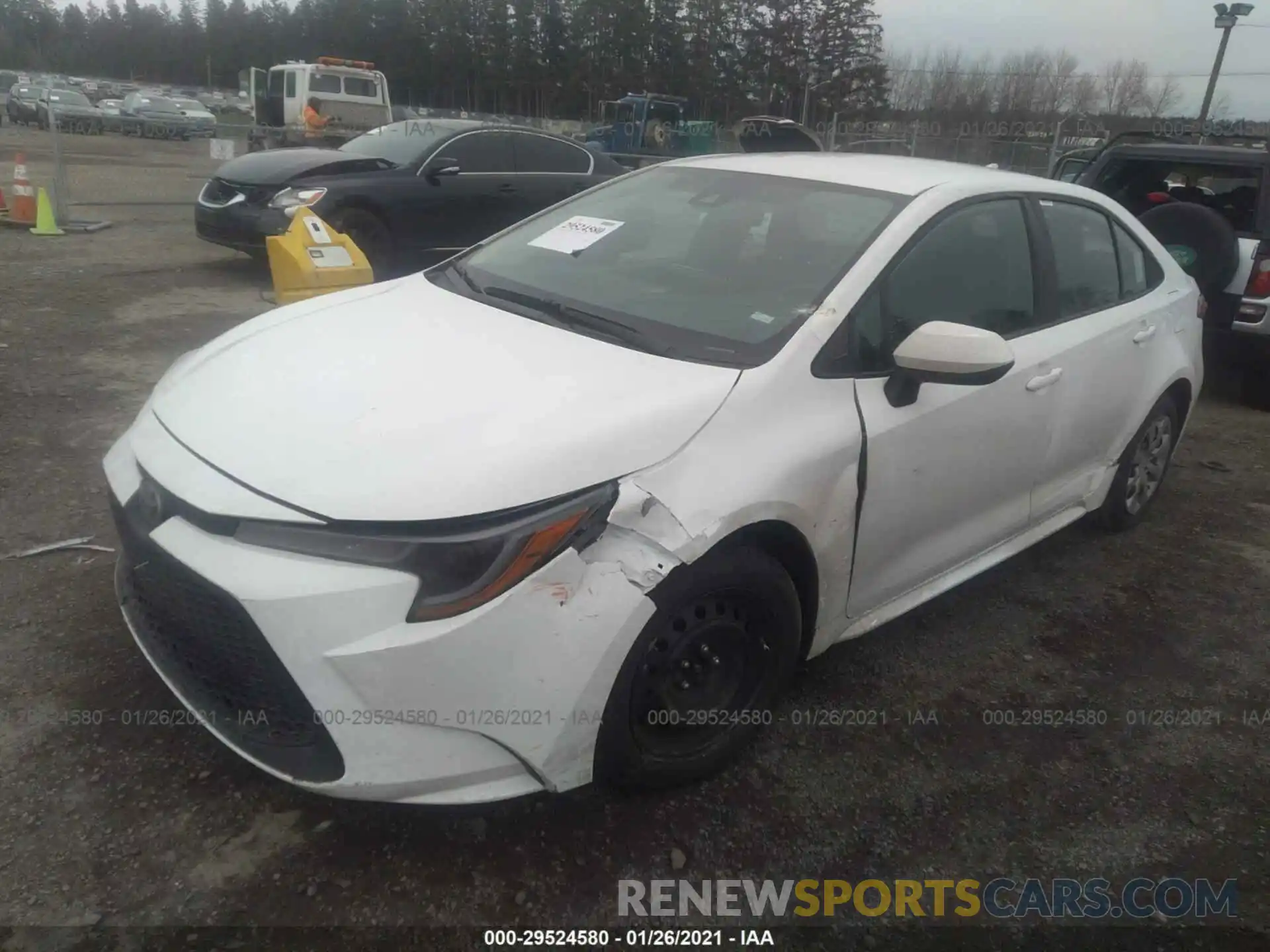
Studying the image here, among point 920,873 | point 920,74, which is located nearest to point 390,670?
point 920,873

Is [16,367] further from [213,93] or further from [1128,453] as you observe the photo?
[213,93]

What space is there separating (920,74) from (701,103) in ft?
38.7

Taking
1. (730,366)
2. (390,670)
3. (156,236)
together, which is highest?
(730,366)

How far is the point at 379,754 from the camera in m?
1.94

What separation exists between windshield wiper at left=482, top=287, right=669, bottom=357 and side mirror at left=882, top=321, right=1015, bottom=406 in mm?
664

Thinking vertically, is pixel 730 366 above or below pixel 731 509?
above

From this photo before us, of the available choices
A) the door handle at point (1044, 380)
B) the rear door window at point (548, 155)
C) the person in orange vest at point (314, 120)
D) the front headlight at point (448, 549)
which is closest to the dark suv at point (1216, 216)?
the door handle at point (1044, 380)

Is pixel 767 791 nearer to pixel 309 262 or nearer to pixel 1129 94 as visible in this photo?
pixel 309 262

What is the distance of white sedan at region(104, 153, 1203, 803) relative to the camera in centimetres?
192

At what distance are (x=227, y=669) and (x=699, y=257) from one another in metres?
1.82

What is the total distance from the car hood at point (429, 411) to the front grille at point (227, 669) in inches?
9.9

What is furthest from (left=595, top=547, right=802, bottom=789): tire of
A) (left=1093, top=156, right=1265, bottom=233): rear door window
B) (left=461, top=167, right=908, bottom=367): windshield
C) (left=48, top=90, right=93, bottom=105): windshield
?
(left=48, top=90, right=93, bottom=105): windshield

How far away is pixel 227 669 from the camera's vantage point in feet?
6.67

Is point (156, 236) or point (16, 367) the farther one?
point (156, 236)
